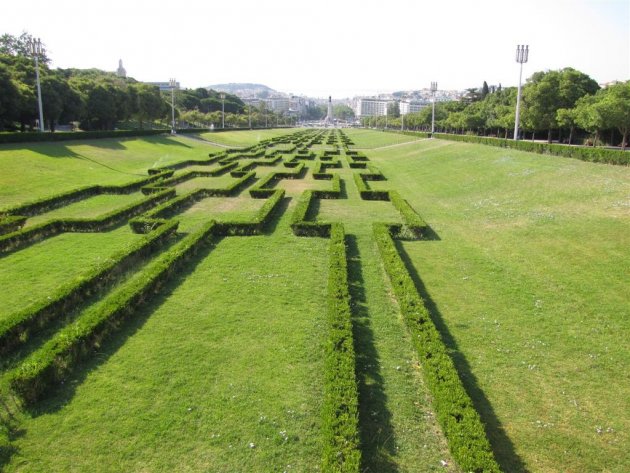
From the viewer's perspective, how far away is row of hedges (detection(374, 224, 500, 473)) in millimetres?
4832

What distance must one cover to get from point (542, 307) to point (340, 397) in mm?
5686

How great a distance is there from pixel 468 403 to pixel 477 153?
2806cm

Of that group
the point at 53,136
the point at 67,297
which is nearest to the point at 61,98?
the point at 53,136

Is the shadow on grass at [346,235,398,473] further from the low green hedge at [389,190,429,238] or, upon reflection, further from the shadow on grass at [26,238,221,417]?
the low green hedge at [389,190,429,238]

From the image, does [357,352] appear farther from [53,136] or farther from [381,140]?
[381,140]

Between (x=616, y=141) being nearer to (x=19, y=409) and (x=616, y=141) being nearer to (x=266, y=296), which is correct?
(x=266, y=296)

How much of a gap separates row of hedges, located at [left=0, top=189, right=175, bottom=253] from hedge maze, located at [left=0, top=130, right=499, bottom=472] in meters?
0.03

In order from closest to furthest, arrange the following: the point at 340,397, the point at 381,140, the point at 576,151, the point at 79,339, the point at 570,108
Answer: the point at 340,397, the point at 79,339, the point at 576,151, the point at 570,108, the point at 381,140

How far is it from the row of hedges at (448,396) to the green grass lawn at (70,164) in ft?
53.6

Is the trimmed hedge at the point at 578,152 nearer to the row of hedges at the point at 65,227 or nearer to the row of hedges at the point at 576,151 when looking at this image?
the row of hedges at the point at 576,151

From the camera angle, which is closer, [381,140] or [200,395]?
[200,395]

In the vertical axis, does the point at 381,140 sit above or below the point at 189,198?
above

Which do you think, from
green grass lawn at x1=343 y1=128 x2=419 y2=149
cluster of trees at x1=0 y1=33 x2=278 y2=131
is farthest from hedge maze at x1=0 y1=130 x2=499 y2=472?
green grass lawn at x1=343 y1=128 x2=419 y2=149

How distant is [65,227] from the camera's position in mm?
14234
